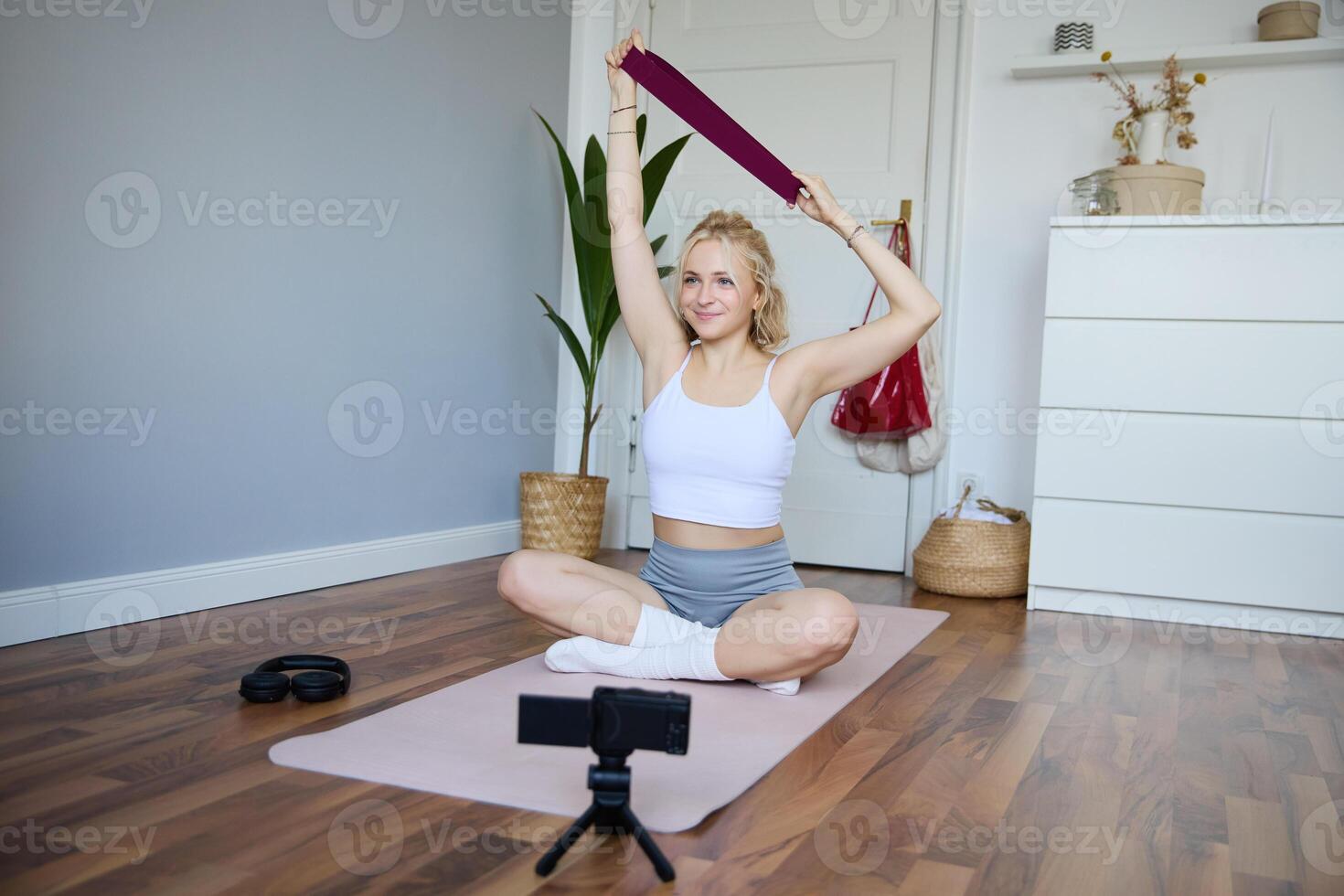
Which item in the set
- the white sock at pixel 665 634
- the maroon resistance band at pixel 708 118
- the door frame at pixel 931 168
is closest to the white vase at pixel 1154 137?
the door frame at pixel 931 168

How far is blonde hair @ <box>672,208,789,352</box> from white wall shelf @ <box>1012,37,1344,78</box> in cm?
186

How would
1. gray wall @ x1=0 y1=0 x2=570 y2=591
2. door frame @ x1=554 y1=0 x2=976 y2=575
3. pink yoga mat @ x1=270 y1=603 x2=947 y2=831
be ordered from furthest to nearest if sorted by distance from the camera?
1. door frame @ x1=554 y1=0 x2=976 y2=575
2. gray wall @ x1=0 y1=0 x2=570 y2=591
3. pink yoga mat @ x1=270 y1=603 x2=947 y2=831

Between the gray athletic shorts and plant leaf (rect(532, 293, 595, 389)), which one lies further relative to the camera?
plant leaf (rect(532, 293, 595, 389))

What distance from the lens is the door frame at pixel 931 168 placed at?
371 centimetres

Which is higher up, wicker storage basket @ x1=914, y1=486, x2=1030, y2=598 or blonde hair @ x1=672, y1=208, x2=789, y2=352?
blonde hair @ x1=672, y1=208, x2=789, y2=352

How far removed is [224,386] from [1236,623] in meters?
2.61

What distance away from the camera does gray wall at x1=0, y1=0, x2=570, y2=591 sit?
2162mm

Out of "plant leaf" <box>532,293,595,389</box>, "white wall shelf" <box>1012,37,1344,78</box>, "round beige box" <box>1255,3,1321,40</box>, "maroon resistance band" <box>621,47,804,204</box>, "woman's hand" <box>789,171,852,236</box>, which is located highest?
"round beige box" <box>1255,3,1321,40</box>

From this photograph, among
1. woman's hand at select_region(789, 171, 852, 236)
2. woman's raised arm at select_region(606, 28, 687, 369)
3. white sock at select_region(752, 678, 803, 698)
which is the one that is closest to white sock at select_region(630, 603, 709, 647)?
white sock at select_region(752, 678, 803, 698)

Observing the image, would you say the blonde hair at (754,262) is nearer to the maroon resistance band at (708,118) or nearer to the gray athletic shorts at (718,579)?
the maroon resistance band at (708,118)

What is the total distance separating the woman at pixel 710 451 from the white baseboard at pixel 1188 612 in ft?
4.47

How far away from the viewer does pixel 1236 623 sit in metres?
3.01

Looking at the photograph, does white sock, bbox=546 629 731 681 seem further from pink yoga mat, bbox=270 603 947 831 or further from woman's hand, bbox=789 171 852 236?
woman's hand, bbox=789 171 852 236

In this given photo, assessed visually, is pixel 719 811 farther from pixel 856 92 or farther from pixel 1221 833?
pixel 856 92
